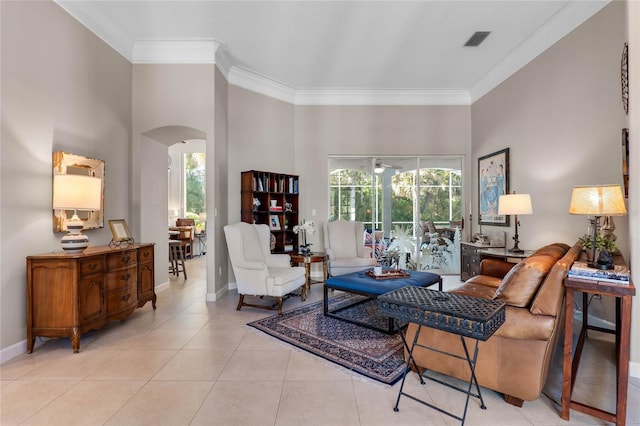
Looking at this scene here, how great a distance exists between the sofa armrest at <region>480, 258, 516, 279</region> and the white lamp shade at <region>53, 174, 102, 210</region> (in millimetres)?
4621

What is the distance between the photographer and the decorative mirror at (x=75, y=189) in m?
2.85

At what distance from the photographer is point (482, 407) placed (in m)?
1.97

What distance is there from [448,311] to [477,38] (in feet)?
13.5

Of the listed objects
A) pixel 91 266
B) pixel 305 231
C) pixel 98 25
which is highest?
pixel 98 25

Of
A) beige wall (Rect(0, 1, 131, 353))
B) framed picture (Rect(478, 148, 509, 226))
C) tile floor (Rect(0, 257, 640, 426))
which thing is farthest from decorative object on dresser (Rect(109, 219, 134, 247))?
framed picture (Rect(478, 148, 509, 226))

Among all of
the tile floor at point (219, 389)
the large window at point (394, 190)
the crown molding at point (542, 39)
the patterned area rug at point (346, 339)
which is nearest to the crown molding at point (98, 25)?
the tile floor at point (219, 389)

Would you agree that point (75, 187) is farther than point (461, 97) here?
No

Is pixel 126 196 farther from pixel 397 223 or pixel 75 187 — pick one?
pixel 397 223

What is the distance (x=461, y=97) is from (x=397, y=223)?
2.77 m

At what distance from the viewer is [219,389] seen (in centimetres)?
220

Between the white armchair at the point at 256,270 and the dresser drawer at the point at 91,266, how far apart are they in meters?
1.42

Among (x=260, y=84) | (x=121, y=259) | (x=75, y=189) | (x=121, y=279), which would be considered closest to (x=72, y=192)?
(x=75, y=189)

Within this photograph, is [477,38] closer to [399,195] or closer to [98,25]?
[399,195]

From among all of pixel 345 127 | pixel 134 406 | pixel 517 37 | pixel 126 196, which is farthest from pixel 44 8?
pixel 517 37
